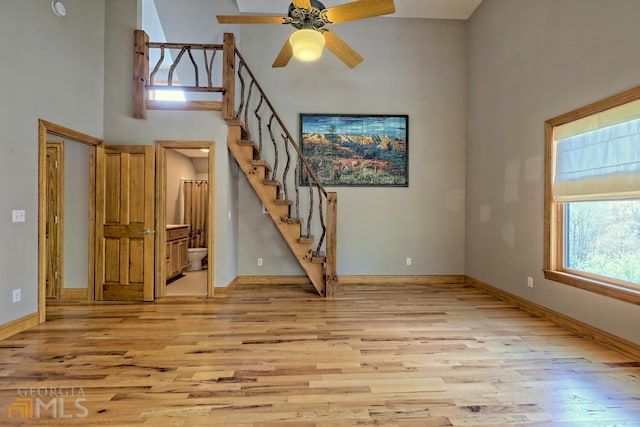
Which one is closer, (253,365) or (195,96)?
(253,365)

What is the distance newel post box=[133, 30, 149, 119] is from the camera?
14.4 feet

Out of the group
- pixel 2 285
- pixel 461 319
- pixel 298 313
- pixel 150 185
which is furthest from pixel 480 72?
pixel 2 285

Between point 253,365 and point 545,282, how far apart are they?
3.39 m

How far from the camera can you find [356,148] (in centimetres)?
540

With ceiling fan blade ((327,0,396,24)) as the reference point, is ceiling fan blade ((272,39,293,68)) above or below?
above

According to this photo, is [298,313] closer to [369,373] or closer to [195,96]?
[369,373]

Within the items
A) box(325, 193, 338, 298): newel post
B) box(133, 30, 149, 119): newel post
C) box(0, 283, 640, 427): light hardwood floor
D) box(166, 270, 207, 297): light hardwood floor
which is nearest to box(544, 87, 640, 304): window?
box(0, 283, 640, 427): light hardwood floor

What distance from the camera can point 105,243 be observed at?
4.45 metres

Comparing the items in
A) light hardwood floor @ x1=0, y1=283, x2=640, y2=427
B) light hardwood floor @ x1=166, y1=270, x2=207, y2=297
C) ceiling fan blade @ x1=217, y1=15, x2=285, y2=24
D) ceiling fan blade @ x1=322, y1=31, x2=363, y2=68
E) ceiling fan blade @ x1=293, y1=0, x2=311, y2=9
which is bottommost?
light hardwood floor @ x1=0, y1=283, x2=640, y2=427

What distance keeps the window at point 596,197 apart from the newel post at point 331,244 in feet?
8.36

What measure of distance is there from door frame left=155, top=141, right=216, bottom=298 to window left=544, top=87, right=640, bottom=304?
421 cm

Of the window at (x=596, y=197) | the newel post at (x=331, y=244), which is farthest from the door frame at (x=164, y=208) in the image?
the window at (x=596, y=197)

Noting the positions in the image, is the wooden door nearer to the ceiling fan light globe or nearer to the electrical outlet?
the electrical outlet

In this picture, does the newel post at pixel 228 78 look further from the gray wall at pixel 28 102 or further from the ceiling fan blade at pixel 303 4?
the ceiling fan blade at pixel 303 4
